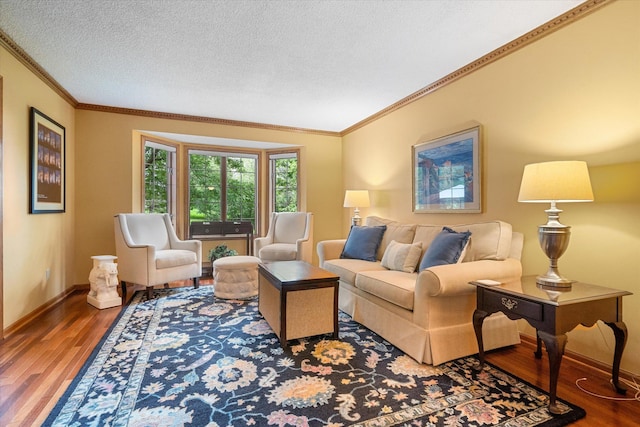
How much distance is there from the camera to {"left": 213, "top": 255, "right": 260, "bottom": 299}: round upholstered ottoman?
142 inches

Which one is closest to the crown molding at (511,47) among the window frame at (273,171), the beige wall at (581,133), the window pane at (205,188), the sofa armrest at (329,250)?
the beige wall at (581,133)

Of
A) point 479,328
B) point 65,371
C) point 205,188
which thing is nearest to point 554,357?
point 479,328

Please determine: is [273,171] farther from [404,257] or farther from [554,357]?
[554,357]

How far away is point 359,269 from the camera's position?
9.93 ft

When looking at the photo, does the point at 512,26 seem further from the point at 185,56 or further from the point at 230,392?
the point at 230,392

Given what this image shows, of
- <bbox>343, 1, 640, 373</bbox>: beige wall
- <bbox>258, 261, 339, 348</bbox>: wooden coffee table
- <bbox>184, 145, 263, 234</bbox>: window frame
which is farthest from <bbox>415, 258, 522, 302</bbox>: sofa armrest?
<bbox>184, 145, 263, 234</bbox>: window frame

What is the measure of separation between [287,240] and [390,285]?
2.72 meters

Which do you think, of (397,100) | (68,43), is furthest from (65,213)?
(397,100)

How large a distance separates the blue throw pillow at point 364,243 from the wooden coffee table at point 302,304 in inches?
36.1

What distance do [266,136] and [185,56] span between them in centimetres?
231

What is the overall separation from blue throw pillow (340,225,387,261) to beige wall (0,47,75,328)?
10.2ft

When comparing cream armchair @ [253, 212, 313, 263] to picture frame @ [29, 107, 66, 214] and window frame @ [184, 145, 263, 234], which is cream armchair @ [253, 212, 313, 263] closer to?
window frame @ [184, 145, 263, 234]

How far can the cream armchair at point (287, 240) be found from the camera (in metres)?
4.49

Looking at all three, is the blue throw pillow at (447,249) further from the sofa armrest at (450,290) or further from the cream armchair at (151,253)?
the cream armchair at (151,253)
